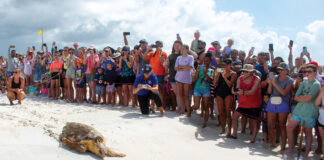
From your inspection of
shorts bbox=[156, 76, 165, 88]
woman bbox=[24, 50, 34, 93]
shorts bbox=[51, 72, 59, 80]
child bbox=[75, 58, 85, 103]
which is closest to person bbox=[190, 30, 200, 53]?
shorts bbox=[156, 76, 165, 88]

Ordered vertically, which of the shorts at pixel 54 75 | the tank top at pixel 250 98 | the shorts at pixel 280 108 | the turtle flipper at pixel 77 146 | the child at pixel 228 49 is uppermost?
the child at pixel 228 49

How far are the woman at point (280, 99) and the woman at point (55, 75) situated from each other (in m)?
7.51

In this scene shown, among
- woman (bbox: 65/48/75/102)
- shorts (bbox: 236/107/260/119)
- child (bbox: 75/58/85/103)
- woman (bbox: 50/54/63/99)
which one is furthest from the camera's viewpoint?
woman (bbox: 50/54/63/99)

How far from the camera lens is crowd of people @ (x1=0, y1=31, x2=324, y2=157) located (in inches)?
193

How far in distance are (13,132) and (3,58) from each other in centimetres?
1244

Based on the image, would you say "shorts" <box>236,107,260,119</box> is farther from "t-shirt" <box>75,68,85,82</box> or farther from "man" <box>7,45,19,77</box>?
"man" <box>7,45,19,77</box>

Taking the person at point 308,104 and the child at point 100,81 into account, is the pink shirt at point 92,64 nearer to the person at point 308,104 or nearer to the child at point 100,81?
the child at point 100,81

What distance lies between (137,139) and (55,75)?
625 cm

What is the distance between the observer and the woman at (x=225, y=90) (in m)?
5.82

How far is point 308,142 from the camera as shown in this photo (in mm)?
4766

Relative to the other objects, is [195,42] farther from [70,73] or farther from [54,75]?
[54,75]

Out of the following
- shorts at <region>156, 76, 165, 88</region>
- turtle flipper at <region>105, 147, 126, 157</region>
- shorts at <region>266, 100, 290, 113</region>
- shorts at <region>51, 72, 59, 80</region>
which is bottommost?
turtle flipper at <region>105, 147, 126, 157</region>

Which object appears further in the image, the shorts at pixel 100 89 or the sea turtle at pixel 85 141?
the shorts at pixel 100 89

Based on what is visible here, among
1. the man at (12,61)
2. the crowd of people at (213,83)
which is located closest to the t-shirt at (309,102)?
the crowd of people at (213,83)
